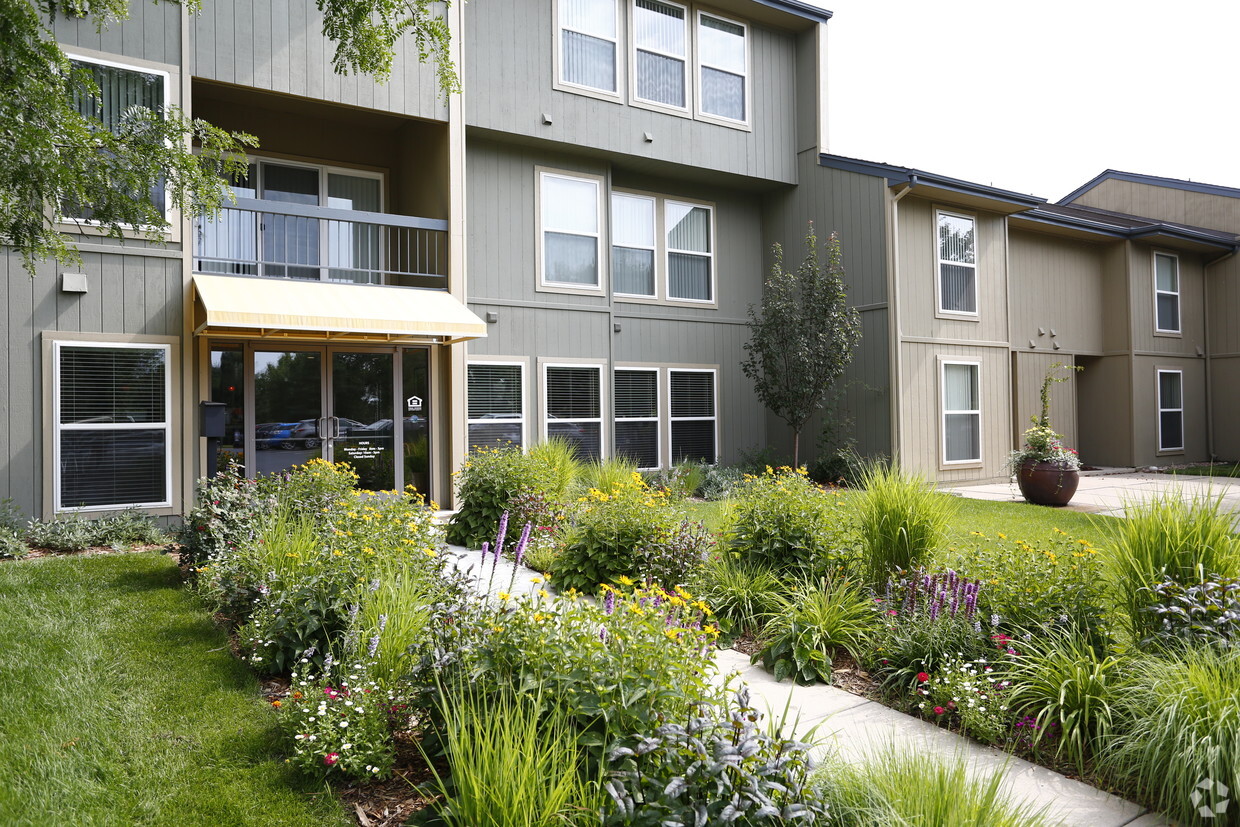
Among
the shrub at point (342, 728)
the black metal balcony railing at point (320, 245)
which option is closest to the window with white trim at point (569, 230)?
the black metal balcony railing at point (320, 245)

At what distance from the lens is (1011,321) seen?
52.9 feet

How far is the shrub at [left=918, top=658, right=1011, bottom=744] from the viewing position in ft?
12.2

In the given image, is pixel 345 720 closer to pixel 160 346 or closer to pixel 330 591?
pixel 330 591

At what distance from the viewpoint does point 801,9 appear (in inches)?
572

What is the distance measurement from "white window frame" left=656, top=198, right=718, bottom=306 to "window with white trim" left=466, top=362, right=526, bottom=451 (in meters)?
3.49

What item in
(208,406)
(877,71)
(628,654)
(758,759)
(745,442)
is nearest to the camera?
(758,759)

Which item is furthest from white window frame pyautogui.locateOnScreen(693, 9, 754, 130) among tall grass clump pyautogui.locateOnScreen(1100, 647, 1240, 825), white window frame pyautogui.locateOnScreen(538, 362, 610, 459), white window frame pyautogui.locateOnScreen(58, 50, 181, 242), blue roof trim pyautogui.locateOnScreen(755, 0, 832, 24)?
tall grass clump pyautogui.locateOnScreen(1100, 647, 1240, 825)

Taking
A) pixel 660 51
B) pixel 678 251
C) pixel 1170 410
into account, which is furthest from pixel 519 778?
pixel 1170 410

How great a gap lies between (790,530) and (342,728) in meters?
3.59

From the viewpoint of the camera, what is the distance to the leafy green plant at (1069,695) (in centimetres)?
352

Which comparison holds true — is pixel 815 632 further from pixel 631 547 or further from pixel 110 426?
pixel 110 426

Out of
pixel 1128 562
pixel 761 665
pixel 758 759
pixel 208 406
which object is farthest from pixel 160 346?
pixel 1128 562

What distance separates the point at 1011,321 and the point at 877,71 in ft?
26.0

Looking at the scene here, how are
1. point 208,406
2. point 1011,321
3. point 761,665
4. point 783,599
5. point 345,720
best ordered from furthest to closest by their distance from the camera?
point 1011,321 < point 208,406 < point 783,599 < point 761,665 < point 345,720
